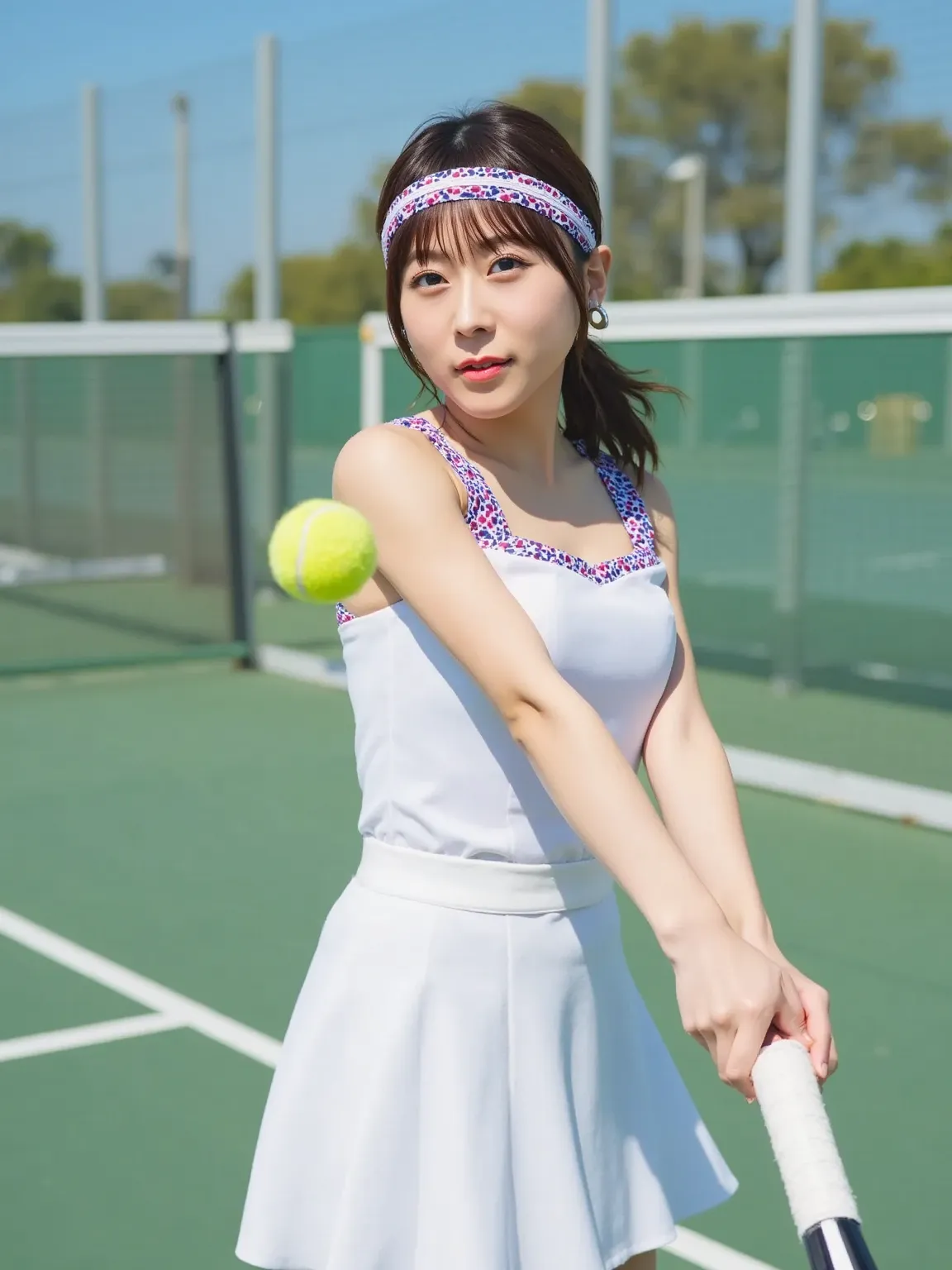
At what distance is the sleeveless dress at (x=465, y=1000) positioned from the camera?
6.06 ft

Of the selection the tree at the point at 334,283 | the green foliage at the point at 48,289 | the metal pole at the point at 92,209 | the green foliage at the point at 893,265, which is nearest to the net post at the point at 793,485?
the green foliage at the point at 893,265

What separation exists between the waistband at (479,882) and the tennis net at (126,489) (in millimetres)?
6810

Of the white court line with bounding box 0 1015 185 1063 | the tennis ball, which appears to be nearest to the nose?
the tennis ball

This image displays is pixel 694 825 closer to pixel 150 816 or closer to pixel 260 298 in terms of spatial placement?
pixel 150 816

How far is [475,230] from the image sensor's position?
1.83 m

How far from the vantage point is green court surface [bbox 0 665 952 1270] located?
11.0 feet

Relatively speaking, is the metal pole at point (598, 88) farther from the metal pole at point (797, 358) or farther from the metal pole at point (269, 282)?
the metal pole at point (269, 282)

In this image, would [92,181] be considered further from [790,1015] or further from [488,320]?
[790,1015]

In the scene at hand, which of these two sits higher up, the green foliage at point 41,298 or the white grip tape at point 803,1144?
the green foliage at point 41,298

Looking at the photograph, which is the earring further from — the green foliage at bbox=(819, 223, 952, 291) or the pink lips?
the green foliage at bbox=(819, 223, 952, 291)

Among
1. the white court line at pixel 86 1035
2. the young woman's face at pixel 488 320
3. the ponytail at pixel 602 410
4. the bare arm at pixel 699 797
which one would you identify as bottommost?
the white court line at pixel 86 1035

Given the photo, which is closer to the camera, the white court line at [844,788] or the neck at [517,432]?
the neck at [517,432]

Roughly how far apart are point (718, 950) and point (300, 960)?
328 centimetres

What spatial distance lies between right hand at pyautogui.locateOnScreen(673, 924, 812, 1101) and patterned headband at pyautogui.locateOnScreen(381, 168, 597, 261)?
777 mm
